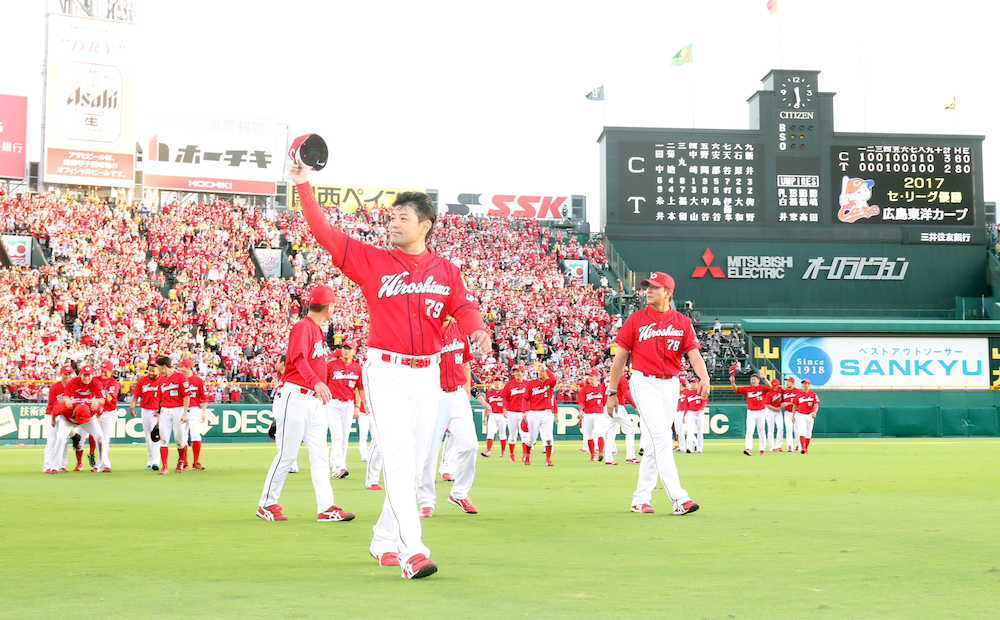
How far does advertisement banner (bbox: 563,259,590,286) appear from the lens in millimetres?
49259

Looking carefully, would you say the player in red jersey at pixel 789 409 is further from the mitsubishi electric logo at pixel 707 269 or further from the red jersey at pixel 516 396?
the mitsubishi electric logo at pixel 707 269

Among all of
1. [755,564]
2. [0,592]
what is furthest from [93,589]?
[755,564]

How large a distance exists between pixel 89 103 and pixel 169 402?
3448cm

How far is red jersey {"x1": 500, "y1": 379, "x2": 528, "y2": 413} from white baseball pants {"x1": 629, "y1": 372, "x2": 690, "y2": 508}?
12997 mm

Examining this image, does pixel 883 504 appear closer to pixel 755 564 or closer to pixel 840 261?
pixel 755 564

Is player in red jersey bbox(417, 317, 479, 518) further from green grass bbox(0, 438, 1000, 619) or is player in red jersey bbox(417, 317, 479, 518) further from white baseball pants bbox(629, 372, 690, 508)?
white baseball pants bbox(629, 372, 690, 508)

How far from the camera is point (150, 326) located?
1510 inches

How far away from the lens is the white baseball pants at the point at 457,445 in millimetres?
11852

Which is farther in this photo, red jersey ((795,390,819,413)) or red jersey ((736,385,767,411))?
red jersey ((736,385,767,411))

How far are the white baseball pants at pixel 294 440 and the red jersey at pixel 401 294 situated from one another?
4.12m

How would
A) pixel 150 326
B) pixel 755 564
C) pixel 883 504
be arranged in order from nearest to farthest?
pixel 755 564, pixel 883 504, pixel 150 326

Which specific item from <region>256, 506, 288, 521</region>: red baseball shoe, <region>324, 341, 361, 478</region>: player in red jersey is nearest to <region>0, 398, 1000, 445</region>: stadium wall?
<region>324, 341, 361, 478</region>: player in red jersey

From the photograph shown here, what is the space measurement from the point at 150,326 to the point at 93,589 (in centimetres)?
3323

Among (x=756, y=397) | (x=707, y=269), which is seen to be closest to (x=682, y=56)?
(x=707, y=269)
